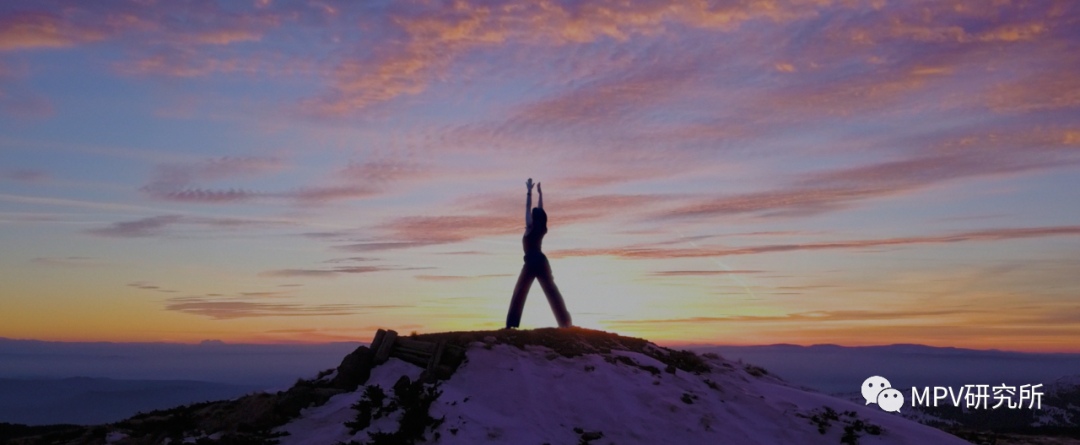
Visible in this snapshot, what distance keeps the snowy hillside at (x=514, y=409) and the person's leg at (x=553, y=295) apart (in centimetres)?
164

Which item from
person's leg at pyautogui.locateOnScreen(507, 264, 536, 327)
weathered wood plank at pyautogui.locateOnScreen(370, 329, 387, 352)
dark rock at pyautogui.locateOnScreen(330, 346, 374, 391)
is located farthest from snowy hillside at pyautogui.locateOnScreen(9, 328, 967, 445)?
person's leg at pyautogui.locateOnScreen(507, 264, 536, 327)

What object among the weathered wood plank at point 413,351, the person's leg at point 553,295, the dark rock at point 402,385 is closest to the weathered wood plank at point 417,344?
the weathered wood plank at point 413,351

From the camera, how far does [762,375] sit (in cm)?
2573

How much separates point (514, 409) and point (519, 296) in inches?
273

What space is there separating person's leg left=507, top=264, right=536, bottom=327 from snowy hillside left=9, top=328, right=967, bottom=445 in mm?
1544

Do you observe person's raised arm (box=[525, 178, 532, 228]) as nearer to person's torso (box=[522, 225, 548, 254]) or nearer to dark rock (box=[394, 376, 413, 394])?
person's torso (box=[522, 225, 548, 254])

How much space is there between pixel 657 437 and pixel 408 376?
6446mm

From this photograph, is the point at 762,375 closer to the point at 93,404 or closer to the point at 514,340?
the point at 514,340

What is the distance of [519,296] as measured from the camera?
2389 cm

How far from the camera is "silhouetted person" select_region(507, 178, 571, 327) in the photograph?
23.8 metres

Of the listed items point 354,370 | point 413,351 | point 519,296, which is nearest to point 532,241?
point 519,296

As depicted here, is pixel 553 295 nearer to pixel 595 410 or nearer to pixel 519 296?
pixel 519 296

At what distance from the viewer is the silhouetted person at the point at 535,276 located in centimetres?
2375

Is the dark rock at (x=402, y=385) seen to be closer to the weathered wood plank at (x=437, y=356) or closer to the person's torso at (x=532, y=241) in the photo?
the weathered wood plank at (x=437, y=356)
